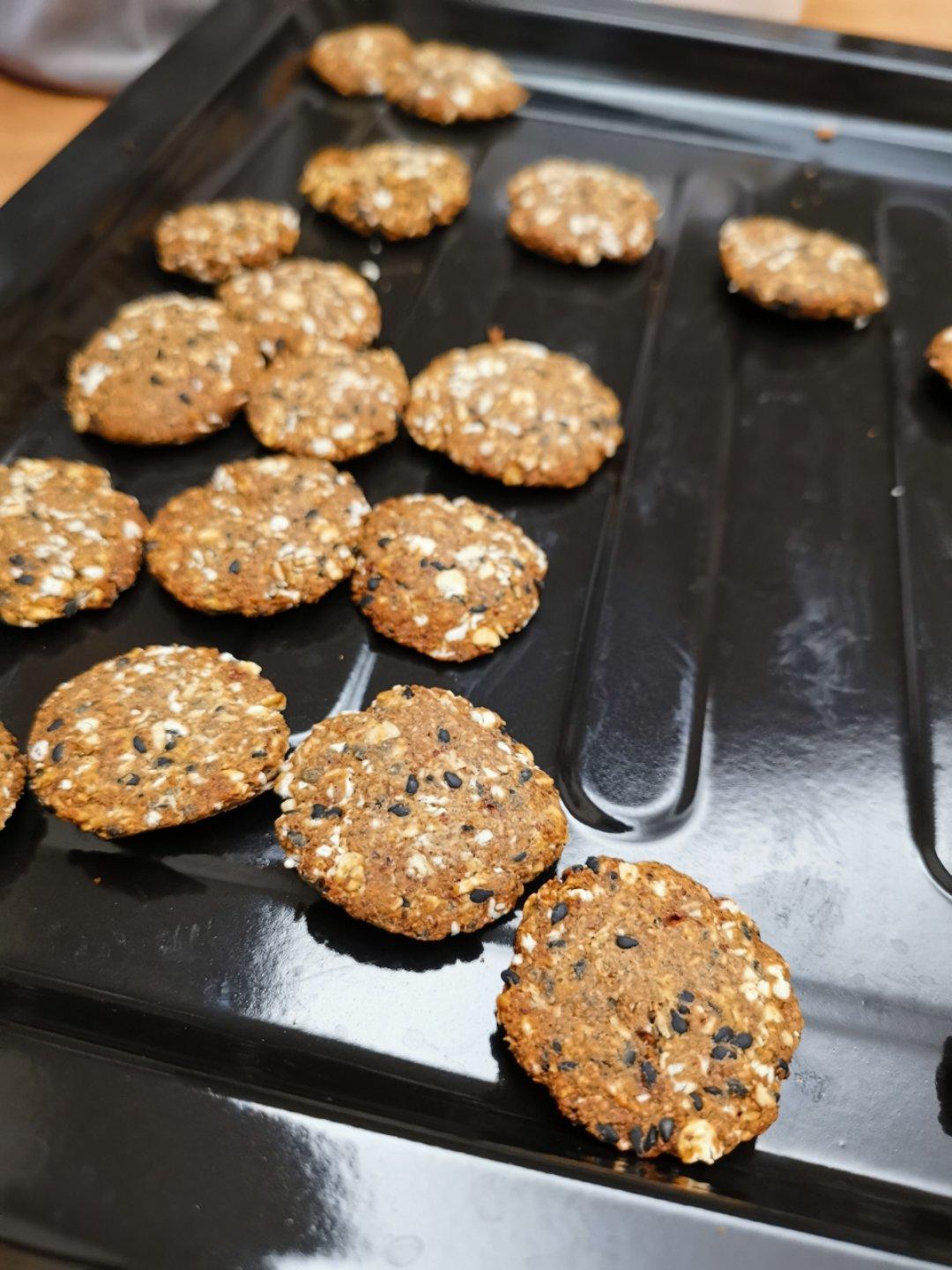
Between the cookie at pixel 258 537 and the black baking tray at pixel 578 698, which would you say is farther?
the cookie at pixel 258 537

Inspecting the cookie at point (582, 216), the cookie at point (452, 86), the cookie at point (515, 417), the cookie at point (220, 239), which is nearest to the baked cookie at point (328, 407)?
the cookie at point (515, 417)

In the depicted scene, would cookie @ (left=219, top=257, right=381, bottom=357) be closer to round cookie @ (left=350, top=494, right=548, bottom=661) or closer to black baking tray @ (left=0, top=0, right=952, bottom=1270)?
black baking tray @ (left=0, top=0, right=952, bottom=1270)

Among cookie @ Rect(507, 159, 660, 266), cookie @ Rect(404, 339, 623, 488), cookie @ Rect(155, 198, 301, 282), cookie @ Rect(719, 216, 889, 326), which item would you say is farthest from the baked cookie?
cookie @ Rect(719, 216, 889, 326)

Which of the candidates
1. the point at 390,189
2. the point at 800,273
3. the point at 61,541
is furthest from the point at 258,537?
the point at 800,273

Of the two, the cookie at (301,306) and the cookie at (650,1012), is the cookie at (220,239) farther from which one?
the cookie at (650,1012)

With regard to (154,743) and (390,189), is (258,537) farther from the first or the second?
(390,189)
